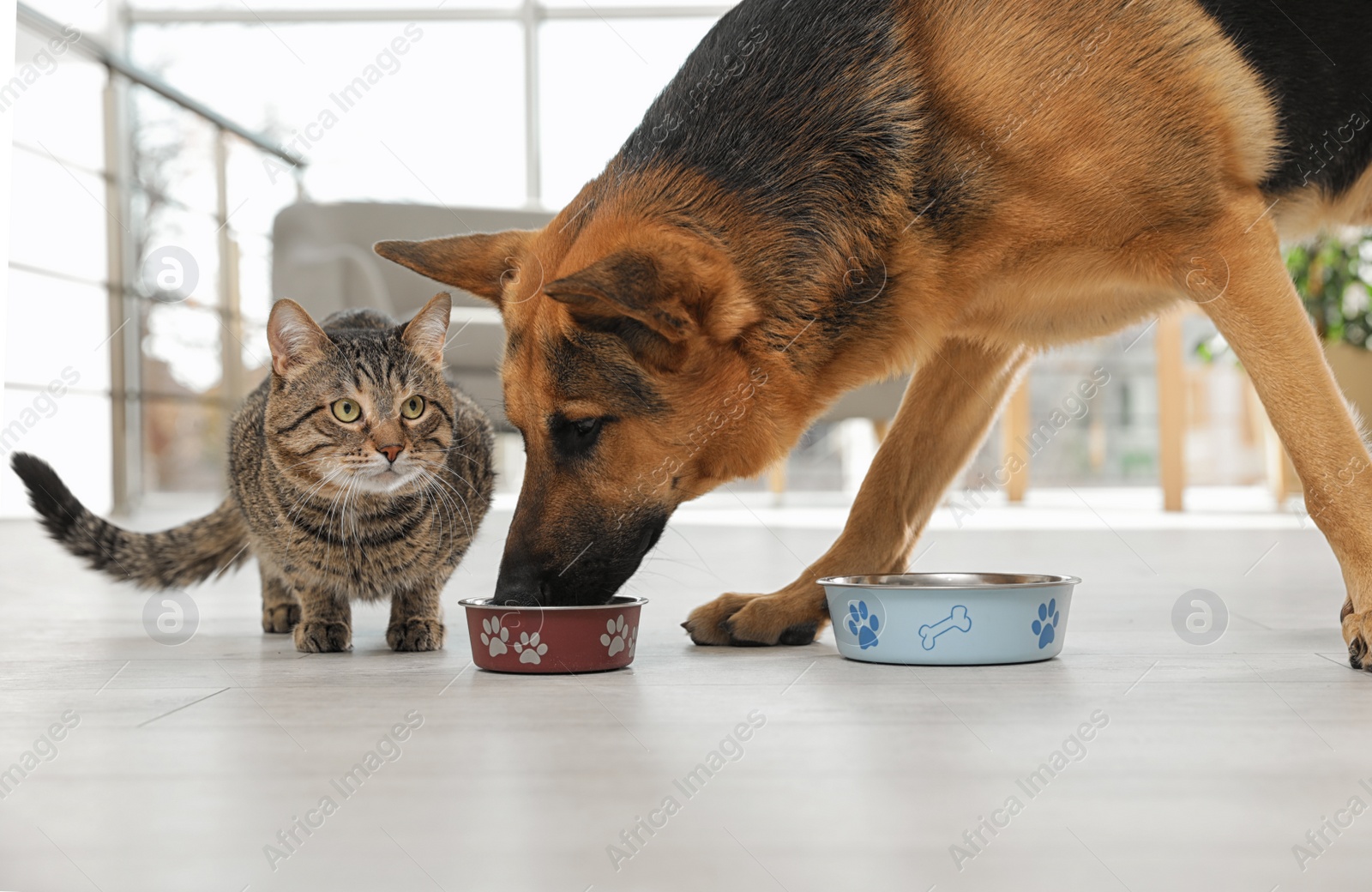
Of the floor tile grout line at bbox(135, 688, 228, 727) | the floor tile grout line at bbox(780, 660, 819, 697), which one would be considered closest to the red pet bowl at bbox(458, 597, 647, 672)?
the floor tile grout line at bbox(780, 660, 819, 697)

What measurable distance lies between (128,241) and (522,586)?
284 inches

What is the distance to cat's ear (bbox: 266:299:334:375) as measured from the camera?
2.07m

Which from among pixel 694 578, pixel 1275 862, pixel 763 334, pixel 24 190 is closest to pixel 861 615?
pixel 763 334

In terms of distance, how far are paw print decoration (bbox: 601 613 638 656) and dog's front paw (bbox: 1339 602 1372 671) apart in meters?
1.08

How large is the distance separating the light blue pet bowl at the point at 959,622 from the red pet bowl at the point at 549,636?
0.38 meters

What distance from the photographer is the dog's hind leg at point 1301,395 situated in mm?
1731

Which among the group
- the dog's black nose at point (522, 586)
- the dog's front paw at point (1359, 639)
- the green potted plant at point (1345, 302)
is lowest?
the dog's front paw at point (1359, 639)

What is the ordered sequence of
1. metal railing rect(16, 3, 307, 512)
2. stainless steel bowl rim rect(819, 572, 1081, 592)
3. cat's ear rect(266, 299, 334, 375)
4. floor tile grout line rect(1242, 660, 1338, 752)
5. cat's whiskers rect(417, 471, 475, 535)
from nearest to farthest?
floor tile grout line rect(1242, 660, 1338, 752) < stainless steel bowl rim rect(819, 572, 1081, 592) < cat's ear rect(266, 299, 334, 375) < cat's whiskers rect(417, 471, 475, 535) < metal railing rect(16, 3, 307, 512)

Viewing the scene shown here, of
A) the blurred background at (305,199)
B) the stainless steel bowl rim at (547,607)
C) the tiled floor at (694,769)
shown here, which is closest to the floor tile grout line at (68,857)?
the tiled floor at (694,769)

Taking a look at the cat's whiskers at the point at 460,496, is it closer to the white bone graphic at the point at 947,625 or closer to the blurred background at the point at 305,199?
the white bone graphic at the point at 947,625

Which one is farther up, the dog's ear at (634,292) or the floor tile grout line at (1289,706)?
the dog's ear at (634,292)

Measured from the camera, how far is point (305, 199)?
21.5ft

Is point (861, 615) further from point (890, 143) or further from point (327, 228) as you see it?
point (327, 228)

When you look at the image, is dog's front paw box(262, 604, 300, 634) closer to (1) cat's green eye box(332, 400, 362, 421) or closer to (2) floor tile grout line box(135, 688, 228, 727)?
(1) cat's green eye box(332, 400, 362, 421)
